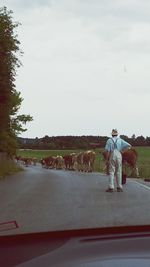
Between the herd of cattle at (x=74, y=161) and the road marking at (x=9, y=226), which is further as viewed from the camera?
the herd of cattle at (x=74, y=161)

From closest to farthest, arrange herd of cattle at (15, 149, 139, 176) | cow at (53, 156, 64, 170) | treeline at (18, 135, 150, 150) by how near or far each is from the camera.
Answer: herd of cattle at (15, 149, 139, 176)
cow at (53, 156, 64, 170)
treeline at (18, 135, 150, 150)

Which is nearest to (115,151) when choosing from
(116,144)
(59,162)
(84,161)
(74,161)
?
(116,144)

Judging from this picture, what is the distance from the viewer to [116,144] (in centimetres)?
2148

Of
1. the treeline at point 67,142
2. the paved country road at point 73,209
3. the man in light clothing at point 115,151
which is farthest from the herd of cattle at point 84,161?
the treeline at point 67,142

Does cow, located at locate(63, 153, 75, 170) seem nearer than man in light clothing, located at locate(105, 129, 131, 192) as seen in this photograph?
No

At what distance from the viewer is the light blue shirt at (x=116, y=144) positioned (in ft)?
70.5

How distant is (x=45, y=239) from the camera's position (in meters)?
3.24

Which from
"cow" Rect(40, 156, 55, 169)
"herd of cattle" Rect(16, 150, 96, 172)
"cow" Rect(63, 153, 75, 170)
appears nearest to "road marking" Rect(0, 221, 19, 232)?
"herd of cattle" Rect(16, 150, 96, 172)

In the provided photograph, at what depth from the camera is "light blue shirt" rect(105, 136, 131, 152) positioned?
2148cm

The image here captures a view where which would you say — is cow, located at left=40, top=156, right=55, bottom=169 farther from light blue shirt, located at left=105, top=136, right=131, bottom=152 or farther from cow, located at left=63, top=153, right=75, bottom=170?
light blue shirt, located at left=105, top=136, right=131, bottom=152

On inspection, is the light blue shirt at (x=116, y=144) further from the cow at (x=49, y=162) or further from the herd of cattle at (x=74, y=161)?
the cow at (x=49, y=162)

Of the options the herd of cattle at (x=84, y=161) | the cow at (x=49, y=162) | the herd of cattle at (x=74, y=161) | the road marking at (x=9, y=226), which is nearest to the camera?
the road marking at (x=9, y=226)

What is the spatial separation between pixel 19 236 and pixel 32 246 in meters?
0.13

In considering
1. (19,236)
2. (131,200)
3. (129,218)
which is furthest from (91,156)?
(19,236)
